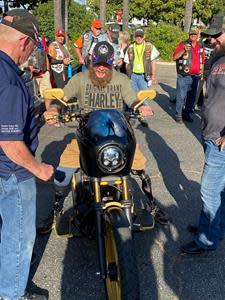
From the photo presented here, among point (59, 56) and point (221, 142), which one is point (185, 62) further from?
point (221, 142)

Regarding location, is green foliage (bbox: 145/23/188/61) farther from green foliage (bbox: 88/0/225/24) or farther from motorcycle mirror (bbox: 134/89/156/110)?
green foliage (bbox: 88/0/225/24)

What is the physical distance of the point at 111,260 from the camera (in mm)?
2666

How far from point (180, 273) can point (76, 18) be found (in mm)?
23100

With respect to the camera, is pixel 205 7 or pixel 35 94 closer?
pixel 35 94

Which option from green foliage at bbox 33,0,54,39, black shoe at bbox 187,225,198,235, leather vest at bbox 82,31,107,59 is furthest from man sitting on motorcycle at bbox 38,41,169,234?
green foliage at bbox 33,0,54,39

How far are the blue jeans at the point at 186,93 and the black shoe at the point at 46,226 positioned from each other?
4.83 m

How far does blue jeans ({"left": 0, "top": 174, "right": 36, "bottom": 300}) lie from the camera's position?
2.50 metres

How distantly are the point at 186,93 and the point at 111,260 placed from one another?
19.3 ft

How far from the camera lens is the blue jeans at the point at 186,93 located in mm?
7887

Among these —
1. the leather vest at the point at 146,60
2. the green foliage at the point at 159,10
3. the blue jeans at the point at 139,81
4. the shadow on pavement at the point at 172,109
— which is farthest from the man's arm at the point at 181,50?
the green foliage at the point at 159,10

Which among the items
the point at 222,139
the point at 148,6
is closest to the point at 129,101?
the point at 222,139

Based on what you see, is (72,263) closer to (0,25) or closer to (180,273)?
(180,273)

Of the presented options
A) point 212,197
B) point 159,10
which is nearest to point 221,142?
point 212,197

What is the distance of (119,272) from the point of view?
2.54m
